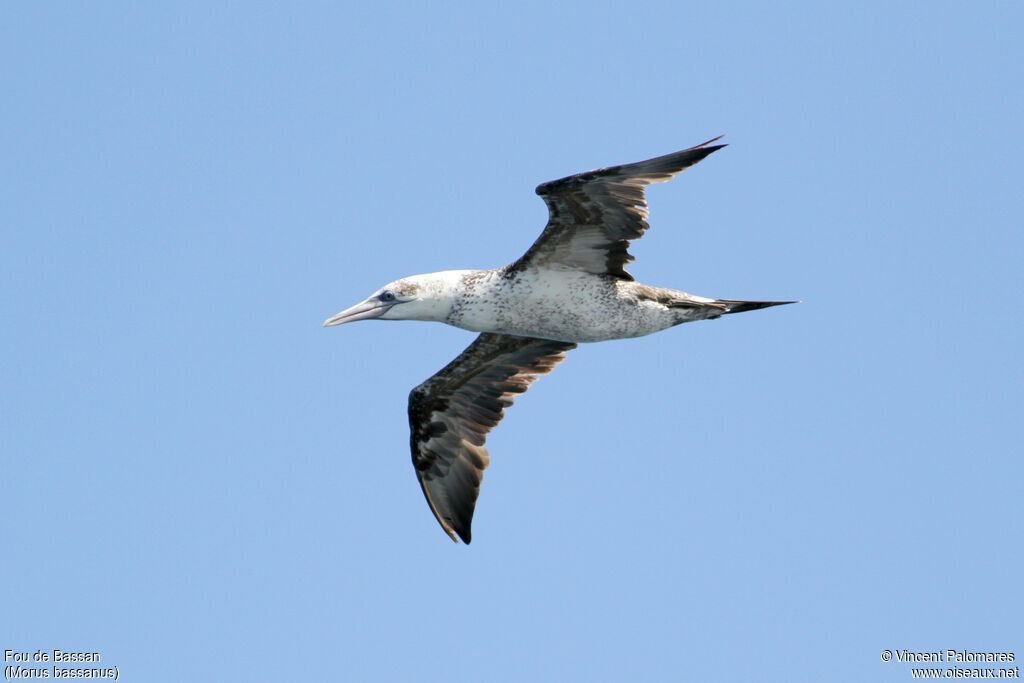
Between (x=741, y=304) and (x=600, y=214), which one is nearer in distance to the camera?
(x=600, y=214)

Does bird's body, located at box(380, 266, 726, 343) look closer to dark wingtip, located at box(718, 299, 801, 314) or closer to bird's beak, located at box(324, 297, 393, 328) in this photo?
dark wingtip, located at box(718, 299, 801, 314)

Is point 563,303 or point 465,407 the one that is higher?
point 563,303

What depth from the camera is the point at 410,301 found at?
14.5 m

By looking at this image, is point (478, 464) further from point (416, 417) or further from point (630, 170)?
Answer: point (630, 170)

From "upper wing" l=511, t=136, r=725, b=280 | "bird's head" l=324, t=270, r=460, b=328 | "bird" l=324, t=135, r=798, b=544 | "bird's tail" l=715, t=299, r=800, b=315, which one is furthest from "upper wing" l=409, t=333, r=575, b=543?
"bird's tail" l=715, t=299, r=800, b=315

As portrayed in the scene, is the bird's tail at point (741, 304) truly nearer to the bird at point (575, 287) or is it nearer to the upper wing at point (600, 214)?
the bird at point (575, 287)

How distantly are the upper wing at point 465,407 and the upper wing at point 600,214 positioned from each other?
7.25 ft

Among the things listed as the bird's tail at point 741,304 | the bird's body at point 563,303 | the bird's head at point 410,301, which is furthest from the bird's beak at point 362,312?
the bird's tail at point 741,304

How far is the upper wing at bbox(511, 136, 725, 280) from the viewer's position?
1288cm

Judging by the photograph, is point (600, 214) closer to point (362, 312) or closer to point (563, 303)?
point (563, 303)

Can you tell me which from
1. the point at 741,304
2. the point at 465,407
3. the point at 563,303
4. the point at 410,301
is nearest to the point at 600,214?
the point at 563,303

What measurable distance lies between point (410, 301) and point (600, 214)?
2.48 metres

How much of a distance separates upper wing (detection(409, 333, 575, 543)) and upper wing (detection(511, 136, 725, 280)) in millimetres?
2209

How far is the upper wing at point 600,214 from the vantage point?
12877 mm
